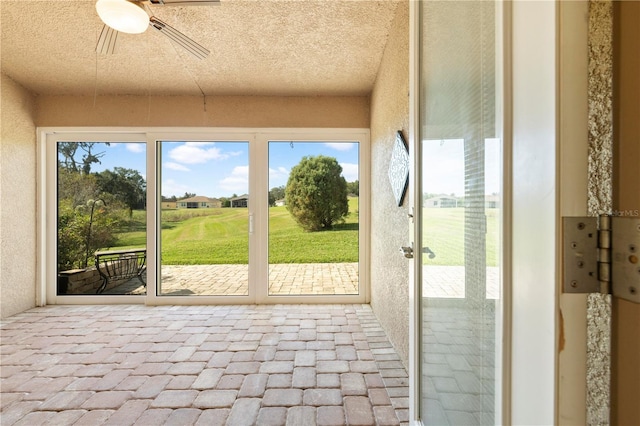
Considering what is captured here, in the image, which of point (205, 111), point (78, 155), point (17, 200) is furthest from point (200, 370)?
point (78, 155)

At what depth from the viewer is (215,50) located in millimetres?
2816

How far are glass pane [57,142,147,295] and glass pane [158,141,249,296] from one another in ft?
1.03

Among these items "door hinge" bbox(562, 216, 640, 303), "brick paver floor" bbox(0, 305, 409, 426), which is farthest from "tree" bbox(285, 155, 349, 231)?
"door hinge" bbox(562, 216, 640, 303)

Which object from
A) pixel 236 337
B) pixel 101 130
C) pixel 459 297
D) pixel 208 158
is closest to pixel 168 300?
pixel 236 337

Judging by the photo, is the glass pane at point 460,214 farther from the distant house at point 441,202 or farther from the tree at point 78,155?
the tree at point 78,155

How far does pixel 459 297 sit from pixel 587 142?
1.97 ft

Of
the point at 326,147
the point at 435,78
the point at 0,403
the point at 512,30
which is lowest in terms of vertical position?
the point at 0,403

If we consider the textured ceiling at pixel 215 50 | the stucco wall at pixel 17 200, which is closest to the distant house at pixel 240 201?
the textured ceiling at pixel 215 50

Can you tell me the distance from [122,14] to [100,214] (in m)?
2.78

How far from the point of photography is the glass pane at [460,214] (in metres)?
0.75

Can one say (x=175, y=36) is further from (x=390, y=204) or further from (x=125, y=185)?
(x=125, y=185)

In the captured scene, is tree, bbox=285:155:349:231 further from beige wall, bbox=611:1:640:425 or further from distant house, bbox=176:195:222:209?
beige wall, bbox=611:1:640:425

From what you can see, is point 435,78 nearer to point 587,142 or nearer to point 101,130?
point 587,142

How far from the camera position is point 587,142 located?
0.51m
